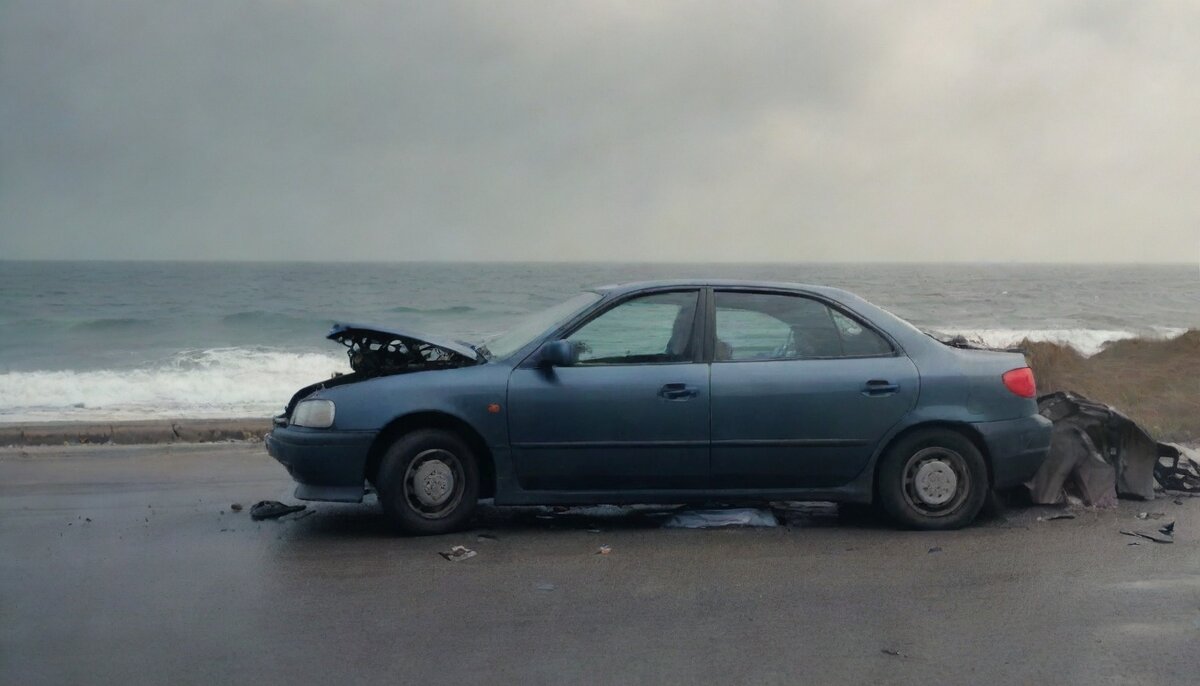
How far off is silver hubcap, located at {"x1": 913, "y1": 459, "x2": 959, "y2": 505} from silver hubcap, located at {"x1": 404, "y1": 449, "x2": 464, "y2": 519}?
2.84m

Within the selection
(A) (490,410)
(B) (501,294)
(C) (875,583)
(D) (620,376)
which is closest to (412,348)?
(A) (490,410)

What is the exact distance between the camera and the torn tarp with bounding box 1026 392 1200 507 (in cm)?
761

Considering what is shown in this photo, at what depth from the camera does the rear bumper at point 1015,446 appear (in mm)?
6953

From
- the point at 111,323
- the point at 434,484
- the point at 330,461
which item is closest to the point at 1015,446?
the point at 434,484

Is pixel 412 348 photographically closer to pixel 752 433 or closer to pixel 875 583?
pixel 752 433

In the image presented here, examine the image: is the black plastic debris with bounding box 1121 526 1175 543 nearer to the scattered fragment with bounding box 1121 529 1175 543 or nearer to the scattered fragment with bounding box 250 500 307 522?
the scattered fragment with bounding box 1121 529 1175 543

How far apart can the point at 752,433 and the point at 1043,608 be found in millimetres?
2050

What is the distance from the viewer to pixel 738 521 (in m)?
7.20

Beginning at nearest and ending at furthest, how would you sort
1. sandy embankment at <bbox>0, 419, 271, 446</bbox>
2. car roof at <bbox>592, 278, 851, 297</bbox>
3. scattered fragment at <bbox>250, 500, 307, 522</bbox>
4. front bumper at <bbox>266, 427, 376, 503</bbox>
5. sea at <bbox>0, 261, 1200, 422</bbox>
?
1. front bumper at <bbox>266, 427, 376, 503</bbox>
2. car roof at <bbox>592, 278, 851, 297</bbox>
3. scattered fragment at <bbox>250, 500, 307, 522</bbox>
4. sandy embankment at <bbox>0, 419, 271, 446</bbox>
5. sea at <bbox>0, 261, 1200, 422</bbox>

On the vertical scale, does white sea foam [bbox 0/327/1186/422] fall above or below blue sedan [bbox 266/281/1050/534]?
below

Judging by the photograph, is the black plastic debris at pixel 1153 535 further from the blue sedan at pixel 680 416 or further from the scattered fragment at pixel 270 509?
the scattered fragment at pixel 270 509

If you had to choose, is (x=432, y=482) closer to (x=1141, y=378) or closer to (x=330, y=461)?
(x=330, y=461)

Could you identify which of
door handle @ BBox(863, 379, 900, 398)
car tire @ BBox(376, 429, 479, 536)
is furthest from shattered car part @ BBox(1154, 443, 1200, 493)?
car tire @ BBox(376, 429, 479, 536)

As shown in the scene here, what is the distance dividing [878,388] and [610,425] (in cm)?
167
